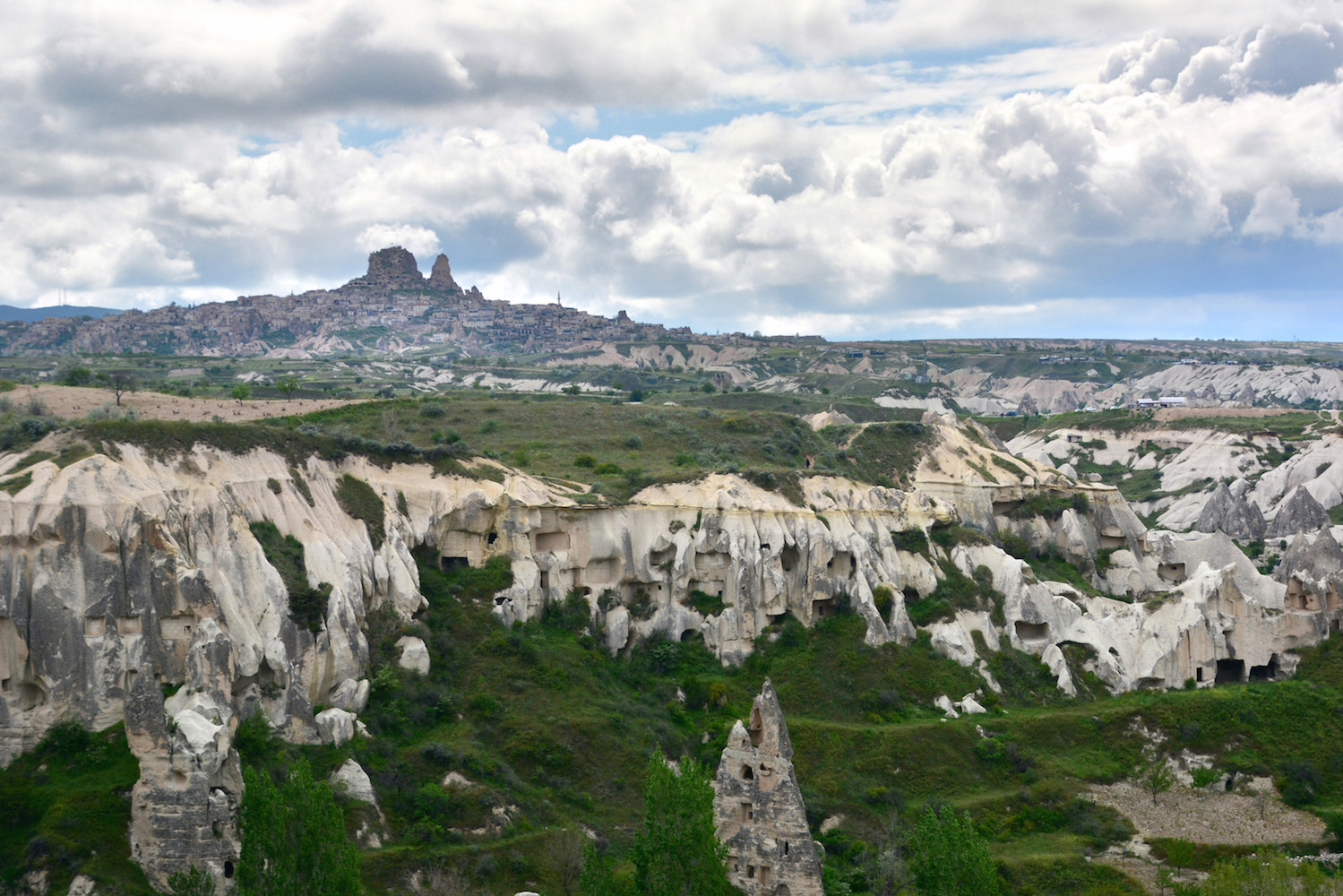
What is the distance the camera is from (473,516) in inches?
2505

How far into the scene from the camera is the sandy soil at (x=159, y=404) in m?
73.3

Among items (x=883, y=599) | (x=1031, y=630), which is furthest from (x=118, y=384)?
(x=1031, y=630)

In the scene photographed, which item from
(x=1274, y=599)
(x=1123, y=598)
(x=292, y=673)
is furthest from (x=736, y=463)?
(x=292, y=673)

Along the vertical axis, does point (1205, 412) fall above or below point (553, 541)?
above

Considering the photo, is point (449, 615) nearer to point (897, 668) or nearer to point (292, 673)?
point (292, 673)

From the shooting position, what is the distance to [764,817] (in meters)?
37.5

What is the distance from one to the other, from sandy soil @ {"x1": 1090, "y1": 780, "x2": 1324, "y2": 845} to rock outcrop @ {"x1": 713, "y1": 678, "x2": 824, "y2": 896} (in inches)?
875

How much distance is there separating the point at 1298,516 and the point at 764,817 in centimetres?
9344

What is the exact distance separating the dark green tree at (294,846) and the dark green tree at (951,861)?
57.6ft

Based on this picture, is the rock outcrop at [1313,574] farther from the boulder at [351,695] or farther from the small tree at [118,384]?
the small tree at [118,384]

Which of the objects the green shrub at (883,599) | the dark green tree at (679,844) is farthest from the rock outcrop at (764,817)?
the green shrub at (883,599)

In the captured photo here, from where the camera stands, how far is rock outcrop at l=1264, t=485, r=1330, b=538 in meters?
111

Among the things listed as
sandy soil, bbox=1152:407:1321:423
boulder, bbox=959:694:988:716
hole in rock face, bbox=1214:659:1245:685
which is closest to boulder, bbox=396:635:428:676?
boulder, bbox=959:694:988:716

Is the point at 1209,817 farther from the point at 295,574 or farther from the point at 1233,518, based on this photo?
the point at 1233,518
